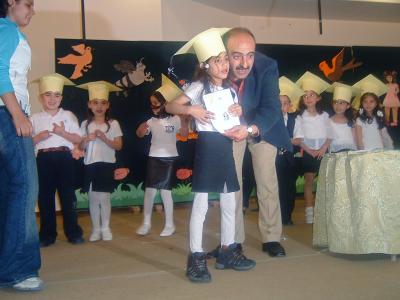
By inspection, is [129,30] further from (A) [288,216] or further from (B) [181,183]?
(A) [288,216]

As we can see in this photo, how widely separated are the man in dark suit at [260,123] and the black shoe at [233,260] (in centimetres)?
32

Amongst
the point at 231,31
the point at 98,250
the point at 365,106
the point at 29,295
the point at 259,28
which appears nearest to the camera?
the point at 29,295

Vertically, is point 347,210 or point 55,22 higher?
point 55,22

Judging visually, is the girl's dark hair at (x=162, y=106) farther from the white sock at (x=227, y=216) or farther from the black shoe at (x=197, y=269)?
the black shoe at (x=197, y=269)

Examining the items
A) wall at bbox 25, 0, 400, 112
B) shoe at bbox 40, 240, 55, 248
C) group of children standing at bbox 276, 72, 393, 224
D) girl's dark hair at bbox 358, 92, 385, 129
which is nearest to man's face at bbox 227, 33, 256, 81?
group of children standing at bbox 276, 72, 393, 224

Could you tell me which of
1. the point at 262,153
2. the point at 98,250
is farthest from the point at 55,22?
the point at 262,153

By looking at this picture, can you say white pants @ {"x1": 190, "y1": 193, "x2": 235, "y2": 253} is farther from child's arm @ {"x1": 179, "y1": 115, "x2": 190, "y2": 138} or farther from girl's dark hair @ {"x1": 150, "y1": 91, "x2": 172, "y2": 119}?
girl's dark hair @ {"x1": 150, "y1": 91, "x2": 172, "y2": 119}

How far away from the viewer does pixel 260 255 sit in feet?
9.92

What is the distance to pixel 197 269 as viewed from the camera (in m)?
2.46

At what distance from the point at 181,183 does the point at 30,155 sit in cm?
339

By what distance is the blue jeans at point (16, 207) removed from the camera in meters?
2.37

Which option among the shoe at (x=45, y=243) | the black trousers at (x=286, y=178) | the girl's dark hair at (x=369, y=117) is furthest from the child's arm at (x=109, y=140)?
the girl's dark hair at (x=369, y=117)

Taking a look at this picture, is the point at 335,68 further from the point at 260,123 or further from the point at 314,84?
the point at 260,123

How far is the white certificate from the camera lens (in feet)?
8.45
